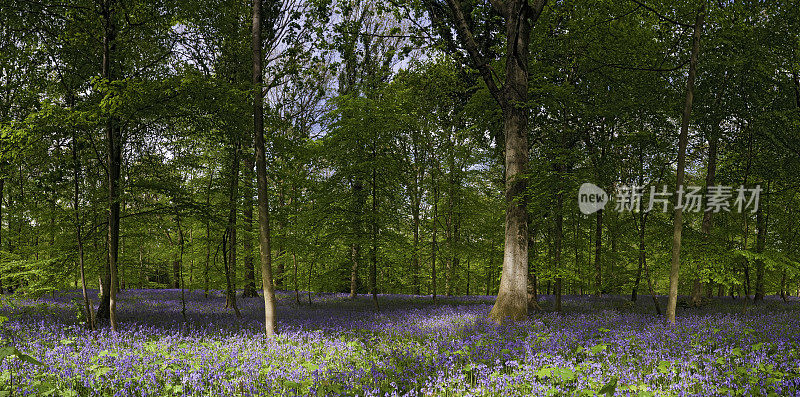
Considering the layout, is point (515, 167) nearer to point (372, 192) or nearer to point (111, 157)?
point (372, 192)

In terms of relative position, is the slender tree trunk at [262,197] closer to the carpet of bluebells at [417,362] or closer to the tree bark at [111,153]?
the carpet of bluebells at [417,362]

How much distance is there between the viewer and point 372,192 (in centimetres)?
1436

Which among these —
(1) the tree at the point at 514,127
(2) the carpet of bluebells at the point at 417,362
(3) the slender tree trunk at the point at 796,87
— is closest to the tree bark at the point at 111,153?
(2) the carpet of bluebells at the point at 417,362

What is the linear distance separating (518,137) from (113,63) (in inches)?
408

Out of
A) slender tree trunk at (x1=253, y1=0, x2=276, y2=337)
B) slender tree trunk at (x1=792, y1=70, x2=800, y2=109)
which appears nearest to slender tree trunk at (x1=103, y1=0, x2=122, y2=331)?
slender tree trunk at (x1=253, y1=0, x2=276, y2=337)

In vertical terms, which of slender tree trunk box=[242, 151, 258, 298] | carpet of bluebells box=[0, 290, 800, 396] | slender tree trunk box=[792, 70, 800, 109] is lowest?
carpet of bluebells box=[0, 290, 800, 396]

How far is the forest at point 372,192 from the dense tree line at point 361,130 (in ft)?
0.32

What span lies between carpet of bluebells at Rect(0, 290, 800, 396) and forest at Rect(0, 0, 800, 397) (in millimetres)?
69

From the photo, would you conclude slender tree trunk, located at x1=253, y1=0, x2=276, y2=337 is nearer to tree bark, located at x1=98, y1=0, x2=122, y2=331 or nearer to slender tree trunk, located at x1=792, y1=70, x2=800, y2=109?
tree bark, located at x1=98, y1=0, x2=122, y2=331

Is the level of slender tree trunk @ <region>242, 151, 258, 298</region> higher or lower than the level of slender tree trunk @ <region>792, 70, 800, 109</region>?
lower

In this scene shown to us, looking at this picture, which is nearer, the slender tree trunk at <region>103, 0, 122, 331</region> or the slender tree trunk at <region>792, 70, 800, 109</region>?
the slender tree trunk at <region>103, 0, 122, 331</region>

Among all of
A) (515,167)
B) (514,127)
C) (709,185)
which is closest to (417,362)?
(515,167)

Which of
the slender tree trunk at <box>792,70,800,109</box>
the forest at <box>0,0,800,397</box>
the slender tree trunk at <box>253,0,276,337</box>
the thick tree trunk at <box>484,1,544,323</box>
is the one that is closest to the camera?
the forest at <box>0,0,800,397</box>

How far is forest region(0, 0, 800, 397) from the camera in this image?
5867 mm
